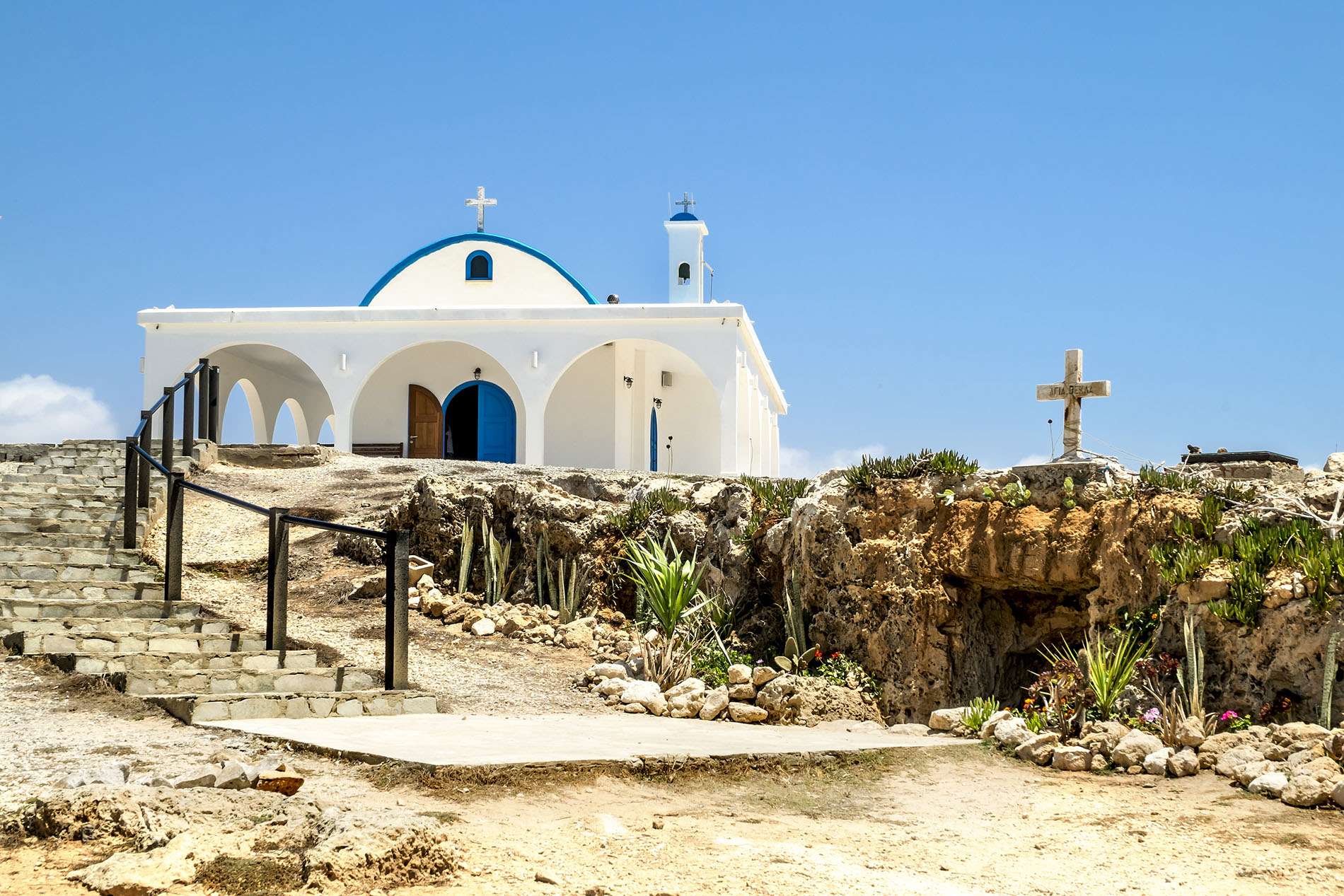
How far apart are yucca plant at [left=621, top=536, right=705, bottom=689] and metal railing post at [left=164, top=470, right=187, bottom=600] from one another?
11.8 feet

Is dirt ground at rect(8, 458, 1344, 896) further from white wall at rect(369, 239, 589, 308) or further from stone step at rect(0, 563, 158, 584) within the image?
white wall at rect(369, 239, 589, 308)

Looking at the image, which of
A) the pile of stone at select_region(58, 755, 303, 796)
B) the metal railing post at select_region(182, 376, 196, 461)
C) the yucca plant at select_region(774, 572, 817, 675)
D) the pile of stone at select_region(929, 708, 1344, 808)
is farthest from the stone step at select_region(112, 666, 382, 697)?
the metal railing post at select_region(182, 376, 196, 461)

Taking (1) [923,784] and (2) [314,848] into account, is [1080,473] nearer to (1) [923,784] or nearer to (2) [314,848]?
(1) [923,784]

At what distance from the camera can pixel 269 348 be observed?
80.8 feet

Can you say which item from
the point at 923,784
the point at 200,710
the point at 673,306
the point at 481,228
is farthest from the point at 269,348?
the point at 923,784

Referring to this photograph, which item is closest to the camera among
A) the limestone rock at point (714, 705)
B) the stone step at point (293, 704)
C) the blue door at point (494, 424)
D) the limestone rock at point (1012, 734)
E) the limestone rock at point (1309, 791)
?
the limestone rock at point (1309, 791)

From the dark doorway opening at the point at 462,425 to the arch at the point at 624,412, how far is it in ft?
5.03

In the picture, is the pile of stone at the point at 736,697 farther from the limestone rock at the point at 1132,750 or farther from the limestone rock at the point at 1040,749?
the limestone rock at the point at 1132,750

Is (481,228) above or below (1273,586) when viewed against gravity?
above

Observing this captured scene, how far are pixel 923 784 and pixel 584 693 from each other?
3630 millimetres

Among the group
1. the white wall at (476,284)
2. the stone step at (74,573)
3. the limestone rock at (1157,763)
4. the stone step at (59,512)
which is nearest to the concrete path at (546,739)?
the limestone rock at (1157,763)

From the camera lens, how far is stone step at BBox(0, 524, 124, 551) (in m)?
11.0

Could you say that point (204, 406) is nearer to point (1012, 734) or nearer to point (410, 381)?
point (410, 381)

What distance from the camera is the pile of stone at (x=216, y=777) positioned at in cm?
509
